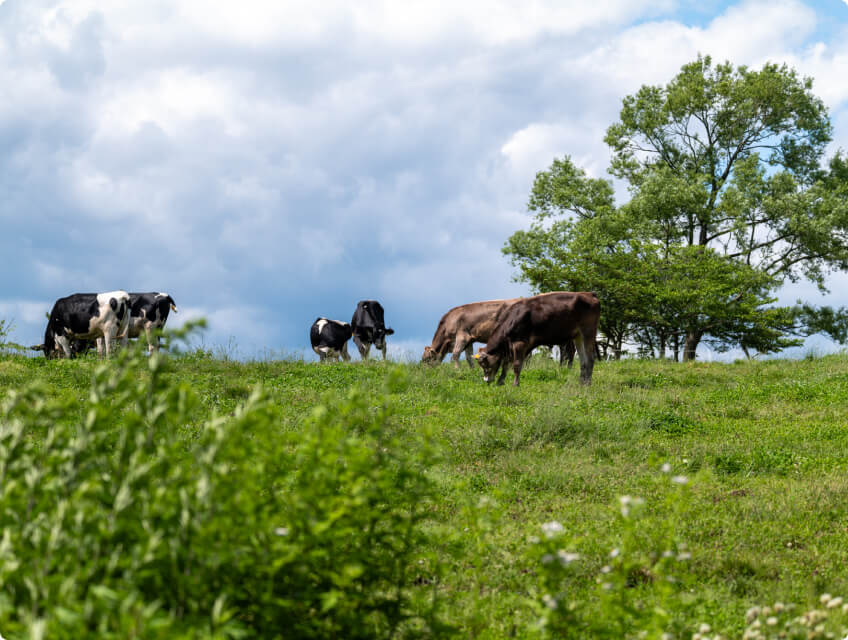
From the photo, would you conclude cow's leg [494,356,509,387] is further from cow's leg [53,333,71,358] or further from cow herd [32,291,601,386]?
cow's leg [53,333,71,358]

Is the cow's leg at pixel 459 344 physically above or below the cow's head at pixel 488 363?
above

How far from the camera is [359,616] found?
11.8 ft

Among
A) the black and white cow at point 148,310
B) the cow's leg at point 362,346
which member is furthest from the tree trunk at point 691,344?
the black and white cow at point 148,310

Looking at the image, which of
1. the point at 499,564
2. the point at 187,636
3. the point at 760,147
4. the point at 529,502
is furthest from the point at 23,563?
the point at 760,147

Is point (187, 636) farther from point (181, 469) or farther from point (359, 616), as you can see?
point (359, 616)

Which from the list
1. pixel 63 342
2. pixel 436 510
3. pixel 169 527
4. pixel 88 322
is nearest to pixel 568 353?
pixel 88 322

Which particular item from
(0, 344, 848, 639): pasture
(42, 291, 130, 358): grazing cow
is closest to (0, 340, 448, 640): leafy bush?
(0, 344, 848, 639): pasture

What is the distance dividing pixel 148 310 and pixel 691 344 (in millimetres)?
24928

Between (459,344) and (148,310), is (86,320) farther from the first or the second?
(459,344)

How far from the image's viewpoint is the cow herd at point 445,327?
16.8 metres

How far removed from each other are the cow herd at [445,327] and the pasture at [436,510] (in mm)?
1690

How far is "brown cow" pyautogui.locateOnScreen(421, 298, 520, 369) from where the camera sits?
2291cm

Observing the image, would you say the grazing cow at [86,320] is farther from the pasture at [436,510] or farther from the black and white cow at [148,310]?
the pasture at [436,510]

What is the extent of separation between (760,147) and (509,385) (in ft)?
101
